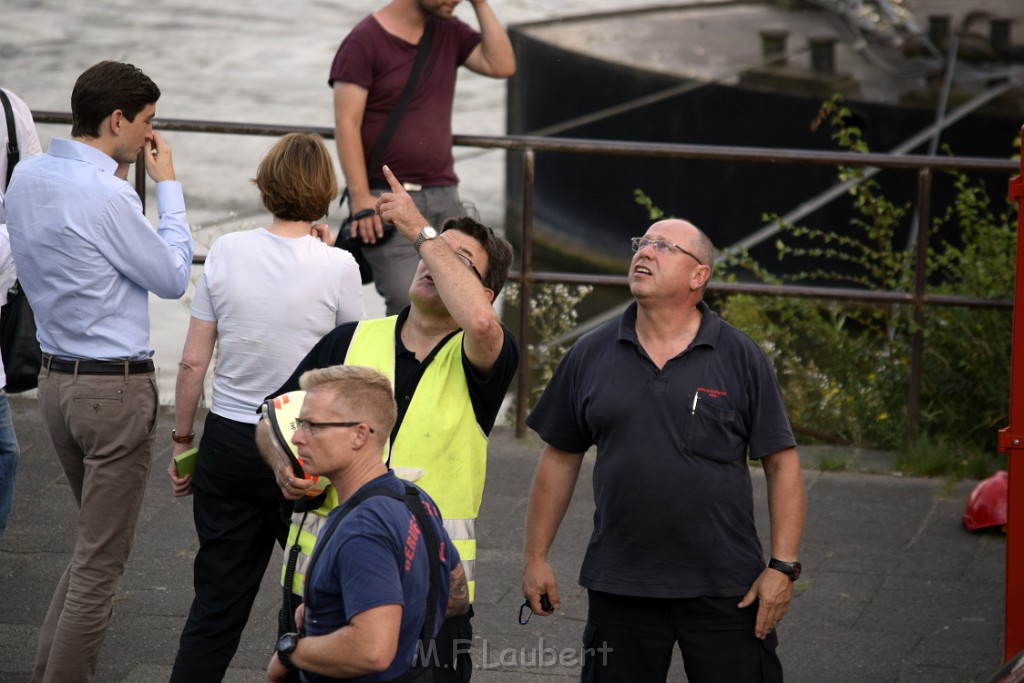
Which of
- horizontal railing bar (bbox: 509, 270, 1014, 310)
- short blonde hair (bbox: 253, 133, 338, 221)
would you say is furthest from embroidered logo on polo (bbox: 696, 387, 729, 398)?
horizontal railing bar (bbox: 509, 270, 1014, 310)

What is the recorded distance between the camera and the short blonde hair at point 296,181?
13.3ft

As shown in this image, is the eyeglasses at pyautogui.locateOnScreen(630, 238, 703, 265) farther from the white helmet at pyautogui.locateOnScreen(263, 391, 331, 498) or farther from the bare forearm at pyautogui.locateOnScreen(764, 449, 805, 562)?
the white helmet at pyautogui.locateOnScreen(263, 391, 331, 498)

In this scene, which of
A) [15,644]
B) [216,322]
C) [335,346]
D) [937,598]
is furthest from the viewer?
[937,598]

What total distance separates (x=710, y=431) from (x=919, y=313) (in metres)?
3.42

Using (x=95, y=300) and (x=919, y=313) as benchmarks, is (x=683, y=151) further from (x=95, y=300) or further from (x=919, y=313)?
(x=95, y=300)

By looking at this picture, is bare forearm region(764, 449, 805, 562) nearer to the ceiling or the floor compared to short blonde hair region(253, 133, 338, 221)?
nearer to the floor

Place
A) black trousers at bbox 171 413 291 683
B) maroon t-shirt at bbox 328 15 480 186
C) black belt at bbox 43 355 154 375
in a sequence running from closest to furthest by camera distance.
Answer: black trousers at bbox 171 413 291 683
black belt at bbox 43 355 154 375
maroon t-shirt at bbox 328 15 480 186

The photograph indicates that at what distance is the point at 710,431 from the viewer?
3.52 metres

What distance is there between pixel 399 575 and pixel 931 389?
15.5ft

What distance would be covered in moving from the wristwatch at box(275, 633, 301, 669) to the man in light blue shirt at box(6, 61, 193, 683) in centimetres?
143

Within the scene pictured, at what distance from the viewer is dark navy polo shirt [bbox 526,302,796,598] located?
3516 mm

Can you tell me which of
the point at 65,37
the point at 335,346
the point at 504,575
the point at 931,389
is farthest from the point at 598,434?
the point at 65,37

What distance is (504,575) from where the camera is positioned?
17.5ft

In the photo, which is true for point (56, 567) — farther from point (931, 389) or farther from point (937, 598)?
point (931, 389)
